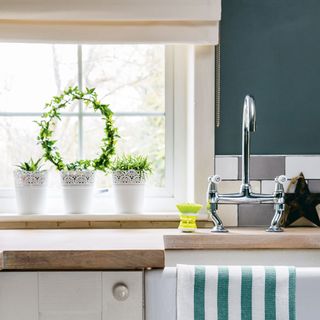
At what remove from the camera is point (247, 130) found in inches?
86.5

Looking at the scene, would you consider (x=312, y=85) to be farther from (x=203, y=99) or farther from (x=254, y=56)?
(x=203, y=99)

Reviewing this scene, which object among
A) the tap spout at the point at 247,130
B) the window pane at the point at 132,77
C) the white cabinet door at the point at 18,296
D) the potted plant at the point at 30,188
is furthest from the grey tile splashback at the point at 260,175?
the white cabinet door at the point at 18,296

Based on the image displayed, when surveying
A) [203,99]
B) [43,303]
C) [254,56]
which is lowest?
[43,303]

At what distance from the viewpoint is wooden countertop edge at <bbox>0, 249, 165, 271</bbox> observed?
5.50 ft

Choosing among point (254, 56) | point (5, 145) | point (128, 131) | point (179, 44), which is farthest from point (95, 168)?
point (254, 56)

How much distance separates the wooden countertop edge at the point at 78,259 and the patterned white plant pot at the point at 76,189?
26.1 inches

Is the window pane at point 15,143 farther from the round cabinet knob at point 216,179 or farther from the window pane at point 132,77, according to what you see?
the round cabinet knob at point 216,179

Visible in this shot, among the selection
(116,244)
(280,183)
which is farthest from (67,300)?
(280,183)

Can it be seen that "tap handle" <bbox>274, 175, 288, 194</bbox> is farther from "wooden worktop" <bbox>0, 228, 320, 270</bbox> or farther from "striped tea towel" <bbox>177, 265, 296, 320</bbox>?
"striped tea towel" <bbox>177, 265, 296, 320</bbox>

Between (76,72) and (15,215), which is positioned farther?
(76,72)

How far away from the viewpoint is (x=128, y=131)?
253cm

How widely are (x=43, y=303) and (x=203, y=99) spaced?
978 millimetres

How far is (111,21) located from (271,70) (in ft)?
2.01

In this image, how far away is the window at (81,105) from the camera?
2.50 metres
